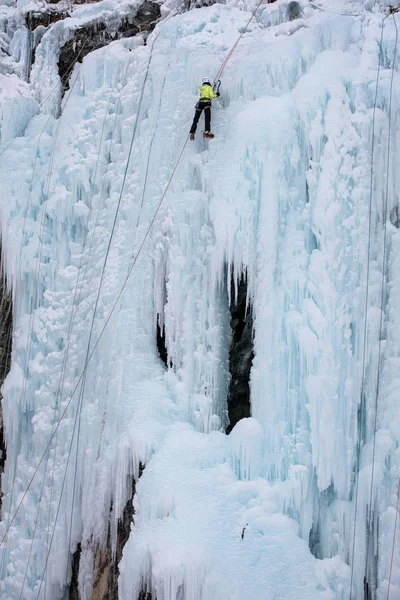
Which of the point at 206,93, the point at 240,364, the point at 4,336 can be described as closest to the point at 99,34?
the point at 206,93

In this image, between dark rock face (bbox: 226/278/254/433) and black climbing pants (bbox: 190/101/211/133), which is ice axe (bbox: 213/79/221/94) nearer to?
black climbing pants (bbox: 190/101/211/133)

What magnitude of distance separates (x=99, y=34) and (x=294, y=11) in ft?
8.44

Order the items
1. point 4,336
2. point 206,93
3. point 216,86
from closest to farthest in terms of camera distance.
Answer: point 206,93
point 216,86
point 4,336

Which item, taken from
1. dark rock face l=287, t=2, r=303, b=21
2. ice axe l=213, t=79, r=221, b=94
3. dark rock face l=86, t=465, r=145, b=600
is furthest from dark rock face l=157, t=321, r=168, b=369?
dark rock face l=287, t=2, r=303, b=21

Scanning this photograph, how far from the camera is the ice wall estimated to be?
16.6 ft

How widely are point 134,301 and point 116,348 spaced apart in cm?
52

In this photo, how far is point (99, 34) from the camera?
7641mm

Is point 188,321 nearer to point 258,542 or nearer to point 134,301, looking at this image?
point 134,301

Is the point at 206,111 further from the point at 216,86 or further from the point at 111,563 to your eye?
the point at 111,563

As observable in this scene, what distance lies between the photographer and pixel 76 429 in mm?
6270

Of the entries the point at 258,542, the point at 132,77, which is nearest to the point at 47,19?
the point at 132,77

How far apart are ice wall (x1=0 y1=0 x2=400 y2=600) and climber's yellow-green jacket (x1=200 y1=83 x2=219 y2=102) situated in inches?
9.3

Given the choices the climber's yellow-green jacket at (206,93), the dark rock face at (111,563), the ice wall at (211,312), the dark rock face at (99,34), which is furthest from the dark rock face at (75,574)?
the dark rock face at (99,34)

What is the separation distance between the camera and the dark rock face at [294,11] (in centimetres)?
639
